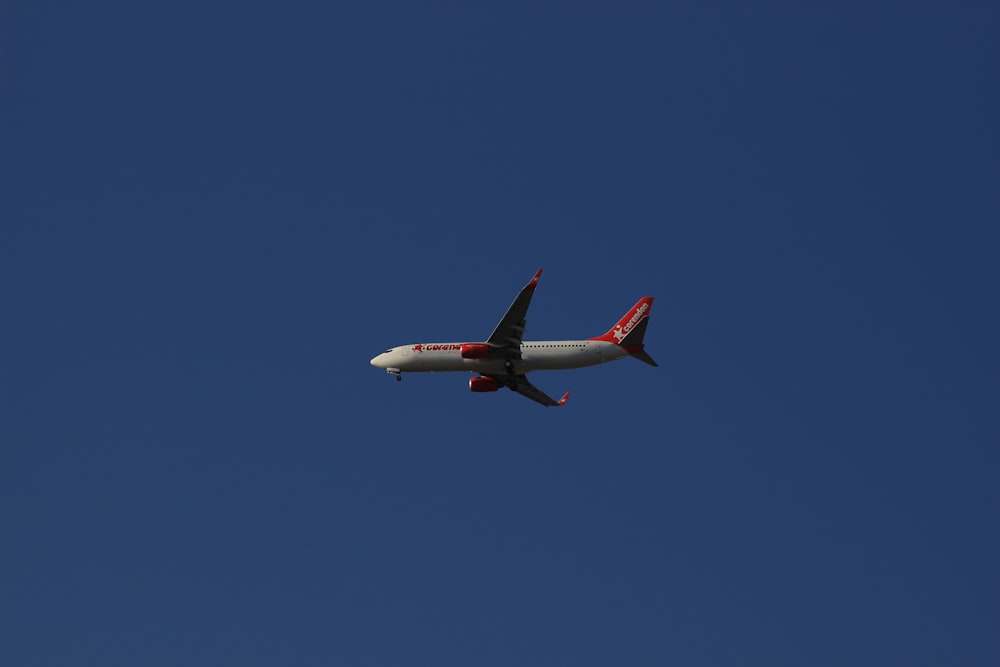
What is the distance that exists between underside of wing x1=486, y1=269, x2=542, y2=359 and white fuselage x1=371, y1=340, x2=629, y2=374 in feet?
3.81

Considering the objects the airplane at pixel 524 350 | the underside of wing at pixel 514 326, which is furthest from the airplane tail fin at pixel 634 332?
the underside of wing at pixel 514 326

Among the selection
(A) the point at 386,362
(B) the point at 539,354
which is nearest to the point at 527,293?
(B) the point at 539,354

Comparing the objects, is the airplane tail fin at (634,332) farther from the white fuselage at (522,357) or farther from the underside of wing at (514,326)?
the underside of wing at (514,326)

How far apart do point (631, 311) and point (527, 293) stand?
344 inches

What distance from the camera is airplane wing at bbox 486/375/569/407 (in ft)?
315

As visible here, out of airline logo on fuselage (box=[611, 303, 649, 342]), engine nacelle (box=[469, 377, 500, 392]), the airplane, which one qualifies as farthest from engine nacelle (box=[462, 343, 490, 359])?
airline logo on fuselage (box=[611, 303, 649, 342])

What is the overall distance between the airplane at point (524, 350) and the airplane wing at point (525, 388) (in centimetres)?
19

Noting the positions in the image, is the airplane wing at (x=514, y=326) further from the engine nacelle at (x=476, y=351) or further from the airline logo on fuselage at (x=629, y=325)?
the airline logo on fuselage at (x=629, y=325)

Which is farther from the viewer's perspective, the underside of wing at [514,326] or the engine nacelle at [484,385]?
the engine nacelle at [484,385]

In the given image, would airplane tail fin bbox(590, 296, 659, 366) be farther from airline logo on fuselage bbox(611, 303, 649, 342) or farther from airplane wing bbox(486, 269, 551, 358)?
airplane wing bbox(486, 269, 551, 358)

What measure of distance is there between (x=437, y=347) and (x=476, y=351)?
4.77 m

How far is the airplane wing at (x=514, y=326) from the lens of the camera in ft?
285

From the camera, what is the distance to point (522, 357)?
91812mm

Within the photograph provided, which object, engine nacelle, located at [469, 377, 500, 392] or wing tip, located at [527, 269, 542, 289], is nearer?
wing tip, located at [527, 269, 542, 289]
